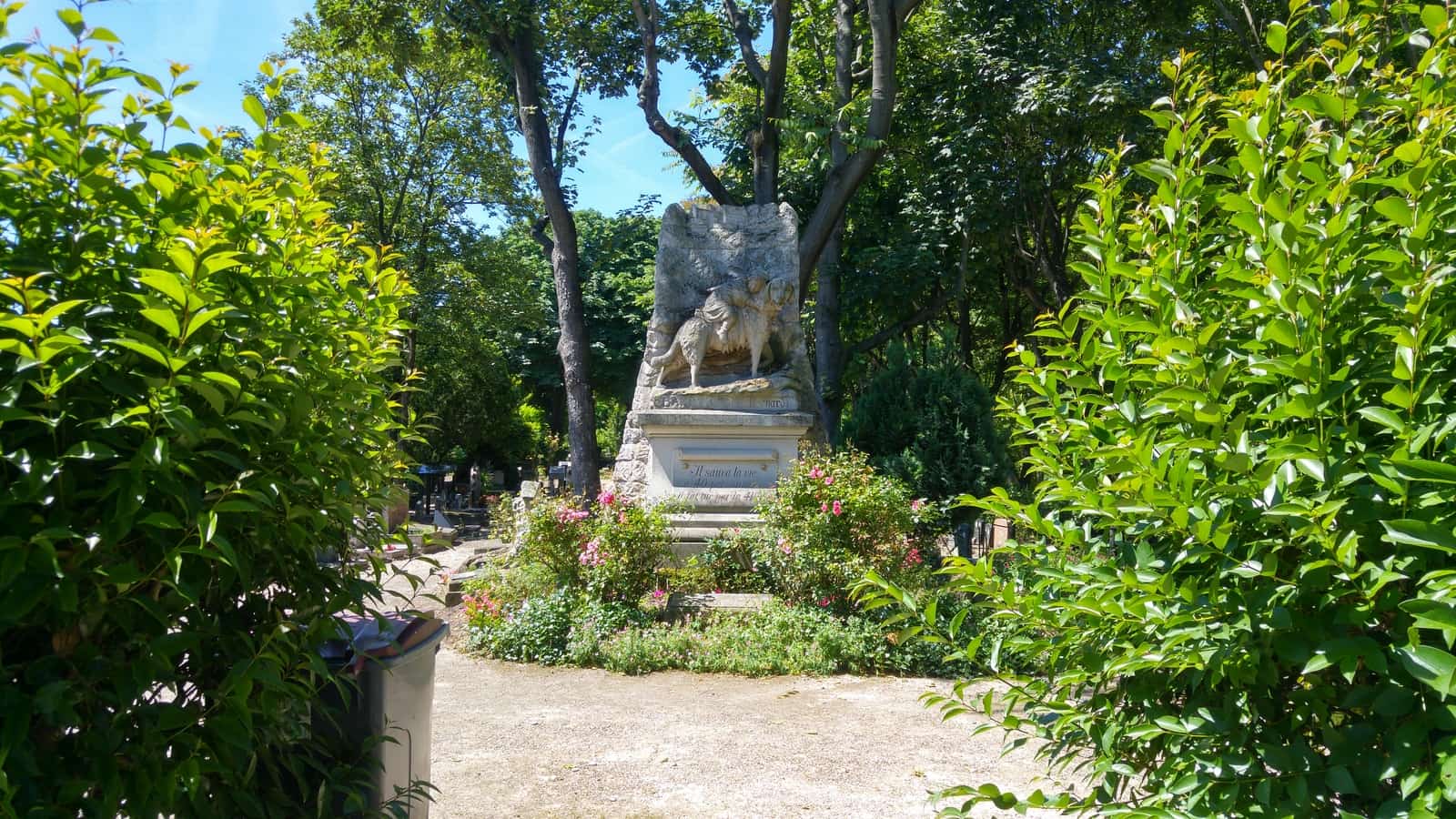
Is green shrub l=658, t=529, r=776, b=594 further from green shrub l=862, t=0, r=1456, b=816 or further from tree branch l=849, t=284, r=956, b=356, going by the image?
tree branch l=849, t=284, r=956, b=356

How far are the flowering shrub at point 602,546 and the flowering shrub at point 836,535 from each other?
0.99 metres

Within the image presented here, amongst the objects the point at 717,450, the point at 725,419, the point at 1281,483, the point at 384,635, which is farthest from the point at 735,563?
the point at 1281,483

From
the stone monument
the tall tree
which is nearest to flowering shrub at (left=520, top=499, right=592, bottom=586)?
the stone monument

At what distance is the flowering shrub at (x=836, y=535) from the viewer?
736cm

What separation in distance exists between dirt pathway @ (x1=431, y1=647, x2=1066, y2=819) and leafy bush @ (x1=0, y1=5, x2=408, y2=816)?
2375 mm

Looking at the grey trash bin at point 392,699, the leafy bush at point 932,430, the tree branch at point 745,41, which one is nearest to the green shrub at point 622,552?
the leafy bush at point 932,430

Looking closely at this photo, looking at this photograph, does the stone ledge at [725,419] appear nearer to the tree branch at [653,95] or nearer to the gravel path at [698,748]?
the gravel path at [698,748]

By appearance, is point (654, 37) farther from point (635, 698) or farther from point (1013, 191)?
point (635, 698)

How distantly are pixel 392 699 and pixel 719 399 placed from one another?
684 cm

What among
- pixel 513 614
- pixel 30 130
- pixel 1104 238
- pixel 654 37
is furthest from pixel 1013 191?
pixel 30 130

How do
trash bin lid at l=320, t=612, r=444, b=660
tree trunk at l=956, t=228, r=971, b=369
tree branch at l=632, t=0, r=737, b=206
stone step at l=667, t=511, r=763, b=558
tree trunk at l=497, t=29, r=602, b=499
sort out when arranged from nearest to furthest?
trash bin lid at l=320, t=612, r=444, b=660
stone step at l=667, t=511, r=763, b=558
tree branch at l=632, t=0, r=737, b=206
tree trunk at l=497, t=29, r=602, b=499
tree trunk at l=956, t=228, r=971, b=369

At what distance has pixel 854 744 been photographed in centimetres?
486

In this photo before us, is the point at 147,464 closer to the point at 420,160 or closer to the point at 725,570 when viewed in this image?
the point at 725,570

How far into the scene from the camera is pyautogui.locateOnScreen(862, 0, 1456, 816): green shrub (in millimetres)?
1393
